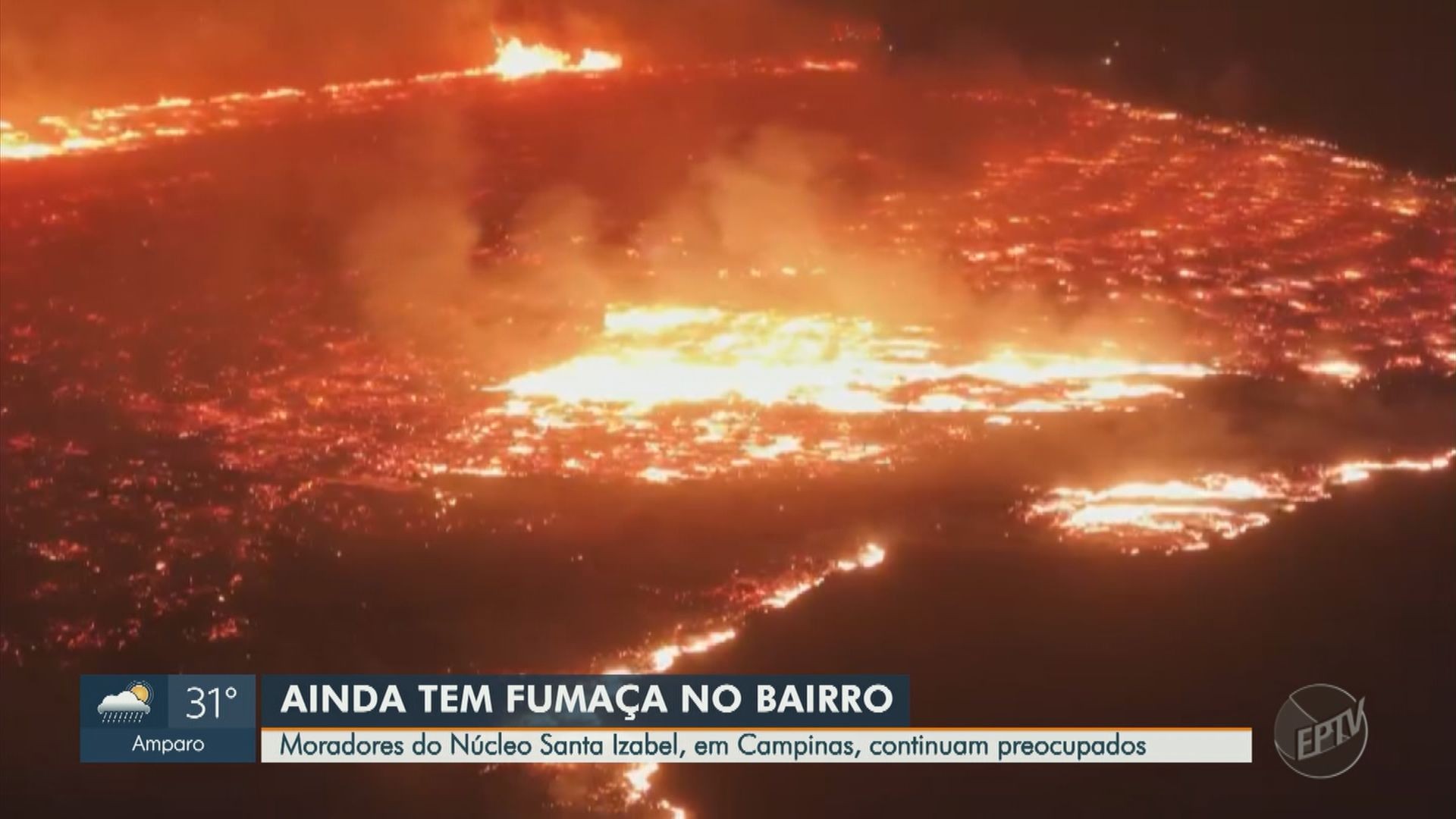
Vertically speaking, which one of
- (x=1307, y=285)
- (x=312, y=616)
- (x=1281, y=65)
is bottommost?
(x=312, y=616)

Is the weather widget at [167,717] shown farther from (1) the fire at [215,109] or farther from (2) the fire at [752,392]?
(1) the fire at [215,109]

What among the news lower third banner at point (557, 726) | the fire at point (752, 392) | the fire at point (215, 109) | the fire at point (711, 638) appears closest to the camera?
the fire at point (711, 638)

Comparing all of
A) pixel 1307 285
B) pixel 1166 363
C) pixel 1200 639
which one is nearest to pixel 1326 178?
pixel 1307 285

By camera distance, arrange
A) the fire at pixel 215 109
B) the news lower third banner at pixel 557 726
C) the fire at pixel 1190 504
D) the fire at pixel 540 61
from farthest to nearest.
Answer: the fire at pixel 540 61 → the fire at pixel 215 109 → the fire at pixel 1190 504 → the news lower third banner at pixel 557 726

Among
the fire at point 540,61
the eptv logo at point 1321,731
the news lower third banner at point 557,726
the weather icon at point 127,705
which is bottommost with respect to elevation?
the eptv logo at point 1321,731

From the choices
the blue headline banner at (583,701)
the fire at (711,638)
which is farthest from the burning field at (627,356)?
the blue headline banner at (583,701)

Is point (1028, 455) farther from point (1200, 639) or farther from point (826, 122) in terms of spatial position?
point (826, 122)
